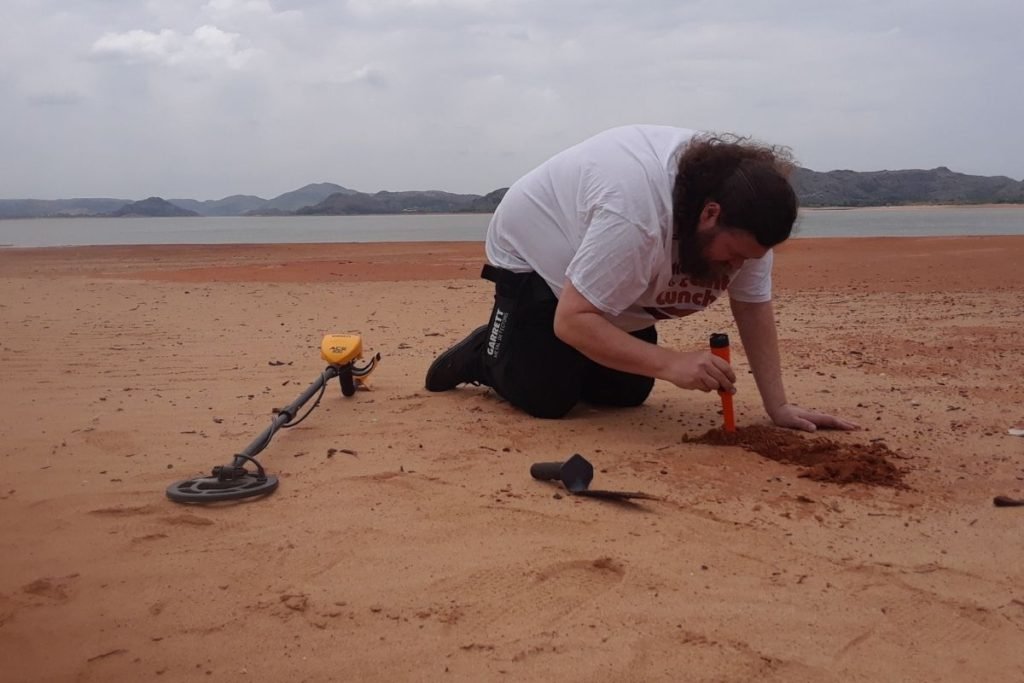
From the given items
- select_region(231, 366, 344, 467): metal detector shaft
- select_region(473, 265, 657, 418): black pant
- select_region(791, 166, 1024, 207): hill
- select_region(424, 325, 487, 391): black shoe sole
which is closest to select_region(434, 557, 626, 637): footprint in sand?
select_region(231, 366, 344, 467): metal detector shaft

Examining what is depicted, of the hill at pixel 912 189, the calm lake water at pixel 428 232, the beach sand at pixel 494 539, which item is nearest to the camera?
the beach sand at pixel 494 539

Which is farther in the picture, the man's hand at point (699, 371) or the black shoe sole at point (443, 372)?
the black shoe sole at point (443, 372)

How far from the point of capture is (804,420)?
3.56 m

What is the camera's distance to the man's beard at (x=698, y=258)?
297 cm

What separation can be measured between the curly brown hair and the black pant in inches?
31.9

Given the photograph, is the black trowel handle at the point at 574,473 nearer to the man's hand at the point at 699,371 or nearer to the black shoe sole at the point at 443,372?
the man's hand at the point at 699,371

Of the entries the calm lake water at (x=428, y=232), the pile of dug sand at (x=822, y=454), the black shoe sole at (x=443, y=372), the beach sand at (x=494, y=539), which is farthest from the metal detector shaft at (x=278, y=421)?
the calm lake water at (x=428, y=232)

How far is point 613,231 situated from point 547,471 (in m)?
0.80

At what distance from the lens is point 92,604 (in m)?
2.14

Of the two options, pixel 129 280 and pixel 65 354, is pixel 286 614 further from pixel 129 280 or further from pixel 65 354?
pixel 129 280

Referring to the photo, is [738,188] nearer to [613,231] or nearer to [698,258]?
[698,258]

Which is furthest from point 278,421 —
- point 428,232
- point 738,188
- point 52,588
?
point 428,232

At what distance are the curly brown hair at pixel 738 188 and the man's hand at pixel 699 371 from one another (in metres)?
0.40

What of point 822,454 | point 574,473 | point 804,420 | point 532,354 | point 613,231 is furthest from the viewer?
point 532,354
